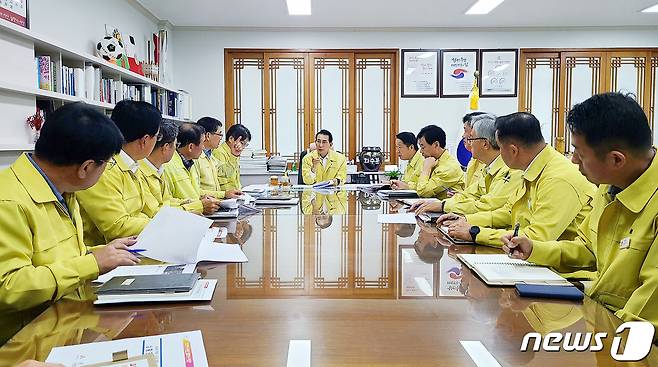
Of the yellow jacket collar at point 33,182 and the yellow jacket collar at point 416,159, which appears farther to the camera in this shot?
the yellow jacket collar at point 416,159

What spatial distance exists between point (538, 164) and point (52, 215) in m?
1.78

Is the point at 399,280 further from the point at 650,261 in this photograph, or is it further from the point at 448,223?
the point at 448,223

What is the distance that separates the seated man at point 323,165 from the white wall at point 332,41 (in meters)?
1.66

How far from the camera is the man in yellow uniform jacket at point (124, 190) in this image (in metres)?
2.09

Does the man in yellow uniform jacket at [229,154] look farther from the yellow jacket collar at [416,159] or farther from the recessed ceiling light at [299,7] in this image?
the yellow jacket collar at [416,159]

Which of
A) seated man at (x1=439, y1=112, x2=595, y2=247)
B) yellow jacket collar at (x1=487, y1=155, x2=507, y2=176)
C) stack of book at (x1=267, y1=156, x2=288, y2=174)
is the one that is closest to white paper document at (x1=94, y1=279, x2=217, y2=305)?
seated man at (x1=439, y1=112, x2=595, y2=247)

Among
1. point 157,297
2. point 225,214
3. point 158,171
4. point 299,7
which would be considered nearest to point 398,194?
point 225,214

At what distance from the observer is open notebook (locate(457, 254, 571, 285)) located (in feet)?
4.86

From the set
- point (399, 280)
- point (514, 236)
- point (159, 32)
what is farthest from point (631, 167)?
point (159, 32)

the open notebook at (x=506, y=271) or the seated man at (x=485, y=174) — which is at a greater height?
the seated man at (x=485, y=174)

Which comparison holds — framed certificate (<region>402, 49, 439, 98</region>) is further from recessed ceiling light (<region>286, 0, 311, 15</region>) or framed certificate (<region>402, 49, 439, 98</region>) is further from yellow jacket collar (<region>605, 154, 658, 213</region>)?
yellow jacket collar (<region>605, 154, 658, 213</region>)

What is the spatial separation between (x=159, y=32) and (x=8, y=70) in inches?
137

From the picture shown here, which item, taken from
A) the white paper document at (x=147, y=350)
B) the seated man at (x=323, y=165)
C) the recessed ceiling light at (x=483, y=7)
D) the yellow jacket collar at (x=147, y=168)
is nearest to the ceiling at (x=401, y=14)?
the recessed ceiling light at (x=483, y=7)

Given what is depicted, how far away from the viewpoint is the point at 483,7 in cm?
573
